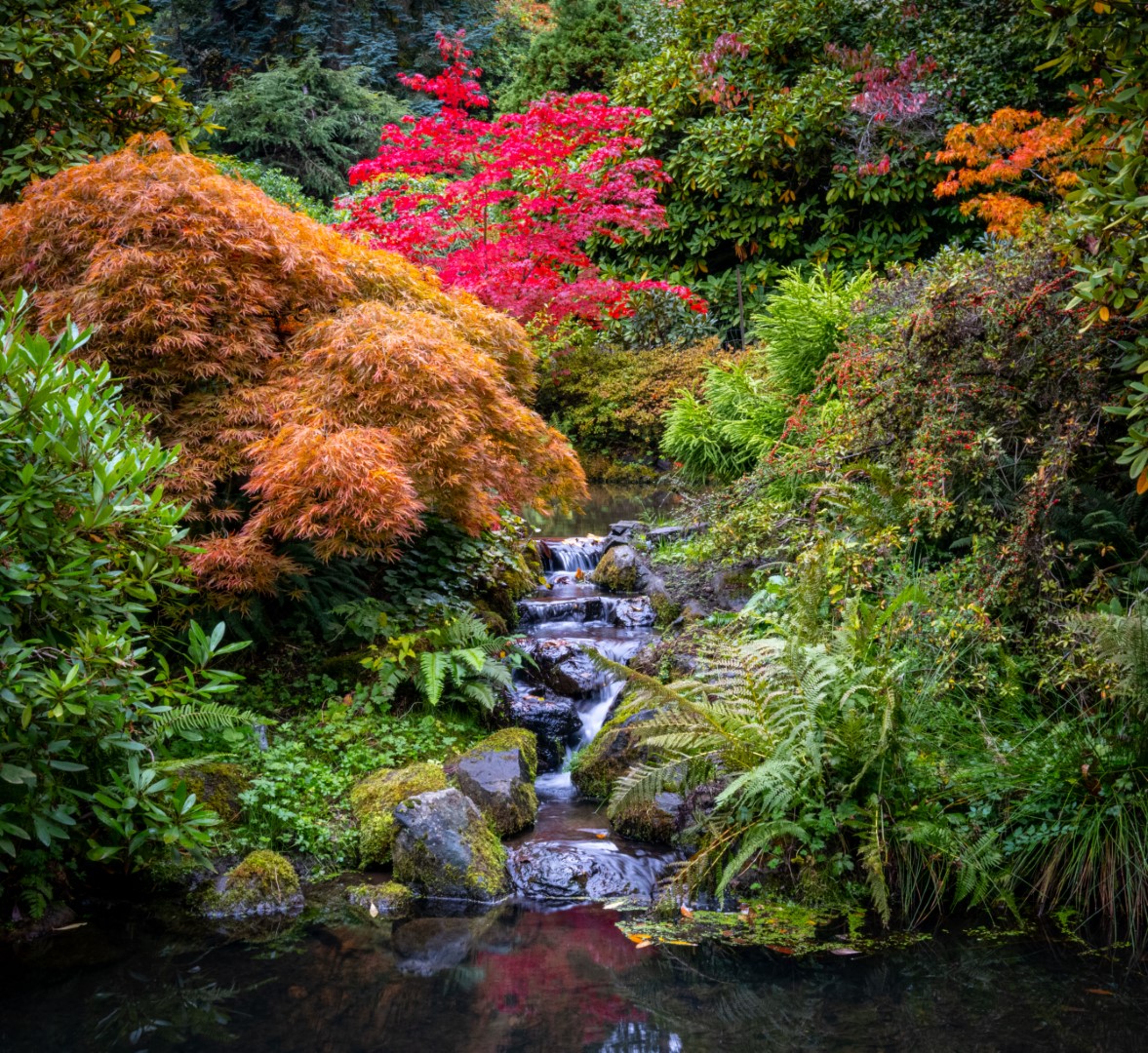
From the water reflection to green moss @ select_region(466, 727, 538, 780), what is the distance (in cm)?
149

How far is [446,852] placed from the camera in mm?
4621

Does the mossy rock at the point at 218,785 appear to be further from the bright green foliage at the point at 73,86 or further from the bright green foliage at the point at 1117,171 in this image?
the bright green foliage at the point at 1117,171

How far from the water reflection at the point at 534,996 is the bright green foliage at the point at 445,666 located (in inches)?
71.8

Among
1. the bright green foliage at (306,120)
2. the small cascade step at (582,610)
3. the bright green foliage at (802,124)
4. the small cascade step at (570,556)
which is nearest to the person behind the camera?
the small cascade step at (582,610)

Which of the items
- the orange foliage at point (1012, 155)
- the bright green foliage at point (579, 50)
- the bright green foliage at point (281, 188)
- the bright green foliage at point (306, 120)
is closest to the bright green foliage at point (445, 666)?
the orange foliage at point (1012, 155)

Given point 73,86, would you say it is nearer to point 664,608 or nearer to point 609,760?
point 664,608

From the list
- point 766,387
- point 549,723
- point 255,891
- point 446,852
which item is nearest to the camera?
point 255,891

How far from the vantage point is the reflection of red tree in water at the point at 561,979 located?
3467 mm

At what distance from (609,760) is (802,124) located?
10.6 m

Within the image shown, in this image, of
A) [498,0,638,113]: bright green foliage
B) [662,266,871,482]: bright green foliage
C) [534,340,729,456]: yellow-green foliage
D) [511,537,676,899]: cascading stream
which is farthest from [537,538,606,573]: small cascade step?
[498,0,638,113]: bright green foliage

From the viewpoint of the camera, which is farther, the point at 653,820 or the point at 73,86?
the point at 73,86

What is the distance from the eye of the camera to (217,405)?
5.36 meters

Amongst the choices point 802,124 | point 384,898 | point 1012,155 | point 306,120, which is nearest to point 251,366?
point 384,898

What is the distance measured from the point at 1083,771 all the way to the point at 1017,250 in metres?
3.31
